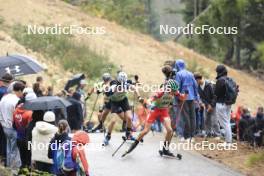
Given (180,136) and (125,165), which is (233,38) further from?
Answer: (125,165)

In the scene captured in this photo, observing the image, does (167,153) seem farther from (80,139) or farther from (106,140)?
(80,139)

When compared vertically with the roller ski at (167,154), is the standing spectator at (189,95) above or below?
above

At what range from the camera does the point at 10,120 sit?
36.8 feet

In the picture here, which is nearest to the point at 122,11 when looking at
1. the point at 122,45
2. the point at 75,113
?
the point at 122,45

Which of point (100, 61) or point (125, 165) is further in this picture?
point (100, 61)

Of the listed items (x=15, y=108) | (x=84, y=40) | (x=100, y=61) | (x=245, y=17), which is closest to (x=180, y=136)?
(x=15, y=108)

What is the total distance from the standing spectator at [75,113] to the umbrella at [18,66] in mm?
2276

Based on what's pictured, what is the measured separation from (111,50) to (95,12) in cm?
1008

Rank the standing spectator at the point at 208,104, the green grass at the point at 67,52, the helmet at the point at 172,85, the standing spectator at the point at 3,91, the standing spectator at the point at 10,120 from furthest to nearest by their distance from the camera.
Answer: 1. the green grass at the point at 67,52
2. the standing spectator at the point at 208,104
3. the helmet at the point at 172,85
4. the standing spectator at the point at 3,91
5. the standing spectator at the point at 10,120

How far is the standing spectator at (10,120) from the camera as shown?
11.1 m

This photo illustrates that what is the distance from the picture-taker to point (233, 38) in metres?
44.7

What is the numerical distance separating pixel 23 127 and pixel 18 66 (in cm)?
283

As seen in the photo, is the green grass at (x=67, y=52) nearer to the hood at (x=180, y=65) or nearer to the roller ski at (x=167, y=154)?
the hood at (x=180, y=65)

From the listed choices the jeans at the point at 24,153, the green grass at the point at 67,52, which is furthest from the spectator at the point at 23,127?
the green grass at the point at 67,52
